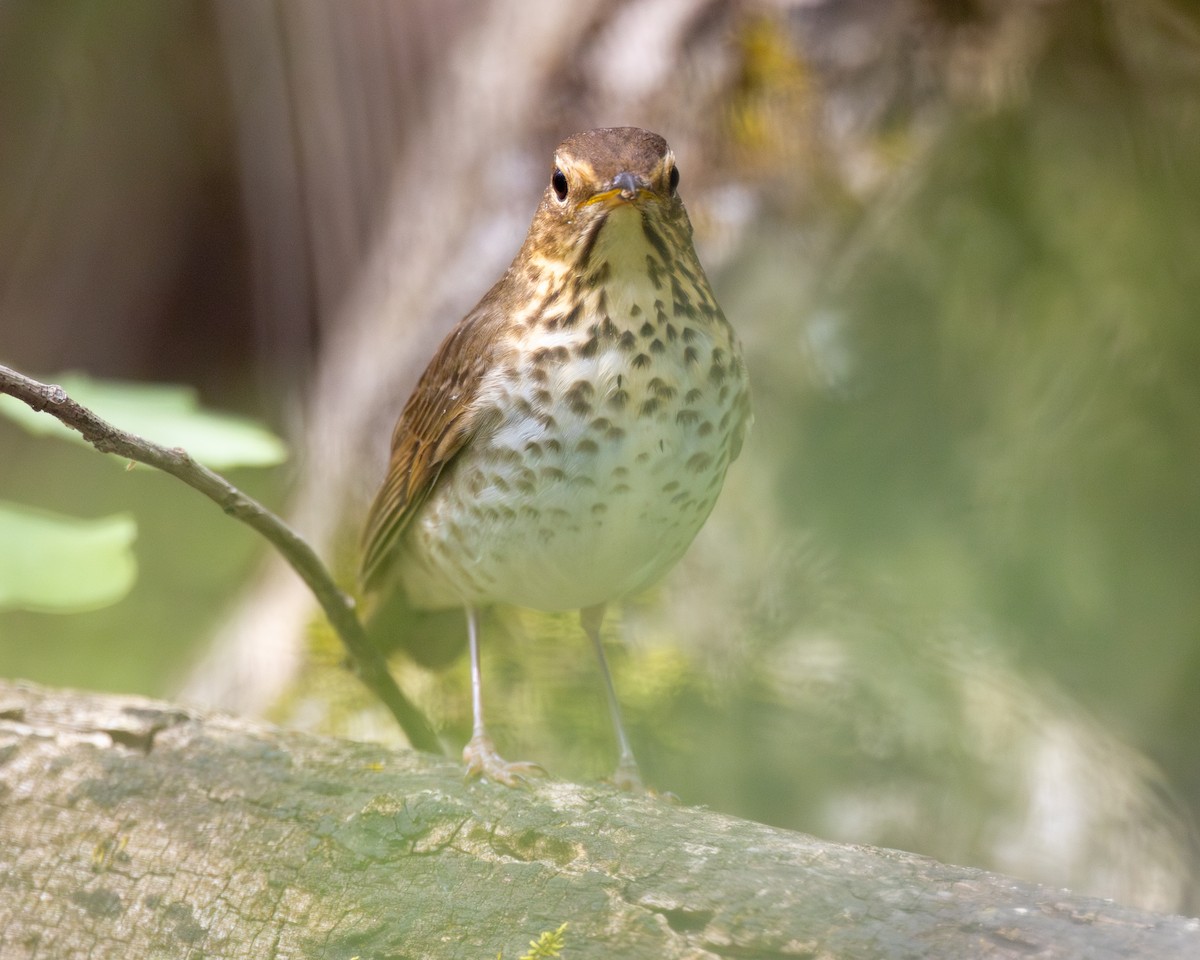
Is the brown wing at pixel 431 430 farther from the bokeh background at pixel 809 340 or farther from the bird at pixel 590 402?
the bokeh background at pixel 809 340

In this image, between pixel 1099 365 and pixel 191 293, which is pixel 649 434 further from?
pixel 191 293

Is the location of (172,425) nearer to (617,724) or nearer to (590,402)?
(590,402)

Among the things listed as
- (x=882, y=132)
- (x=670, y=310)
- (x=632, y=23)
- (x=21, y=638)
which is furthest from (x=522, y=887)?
(x=21, y=638)

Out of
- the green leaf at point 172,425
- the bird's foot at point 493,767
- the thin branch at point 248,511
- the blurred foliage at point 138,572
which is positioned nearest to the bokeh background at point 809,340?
the blurred foliage at point 138,572

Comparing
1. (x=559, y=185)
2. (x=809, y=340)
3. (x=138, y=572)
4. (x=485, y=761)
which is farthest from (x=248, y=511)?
(x=138, y=572)

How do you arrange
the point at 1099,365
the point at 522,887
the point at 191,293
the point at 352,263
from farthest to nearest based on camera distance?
1. the point at 191,293
2. the point at 352,263
3. the point at 1099,365
4. the point at 522,887
